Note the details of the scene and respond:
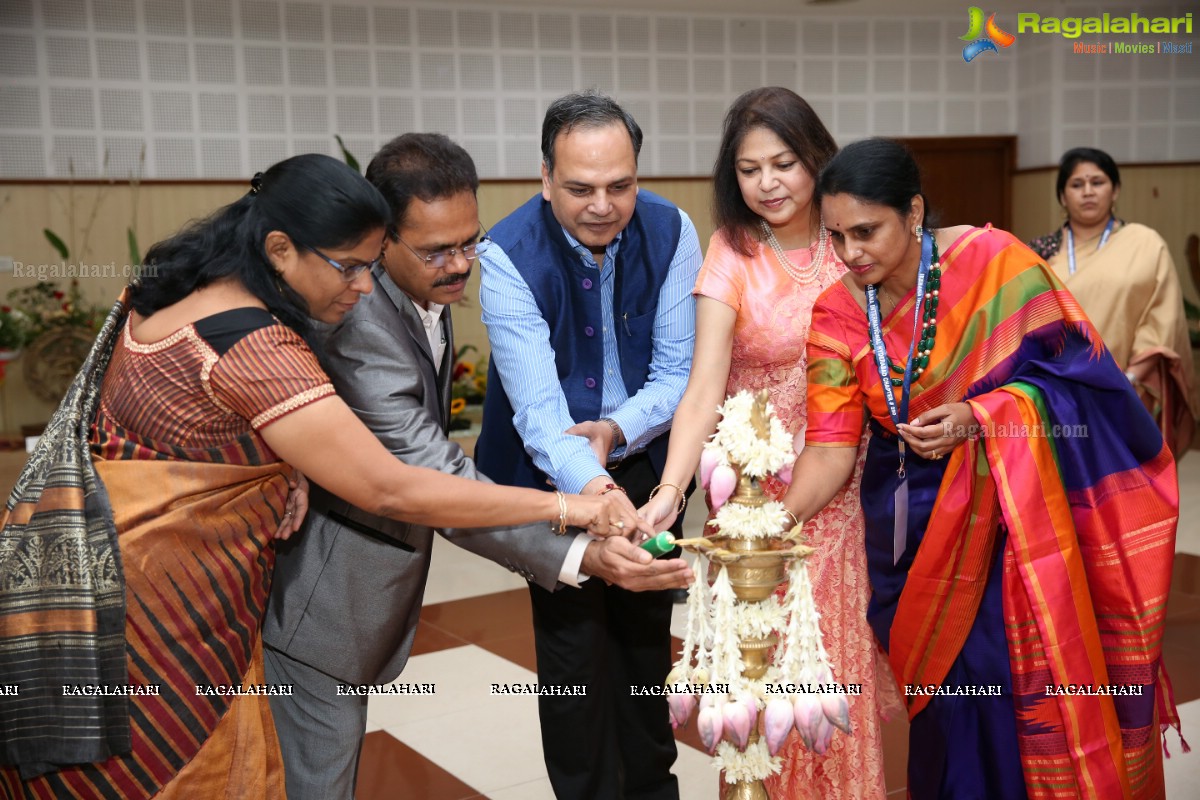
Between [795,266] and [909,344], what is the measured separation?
0.37 meters

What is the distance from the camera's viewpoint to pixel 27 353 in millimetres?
6852

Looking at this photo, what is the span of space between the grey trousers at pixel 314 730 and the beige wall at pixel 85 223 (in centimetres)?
630

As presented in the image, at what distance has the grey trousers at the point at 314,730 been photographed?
6.62ft

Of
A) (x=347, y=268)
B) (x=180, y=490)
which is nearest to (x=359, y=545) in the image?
(x=180, y=490)

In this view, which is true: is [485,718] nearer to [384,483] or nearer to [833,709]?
[384,483]

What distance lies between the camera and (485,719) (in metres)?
3.54

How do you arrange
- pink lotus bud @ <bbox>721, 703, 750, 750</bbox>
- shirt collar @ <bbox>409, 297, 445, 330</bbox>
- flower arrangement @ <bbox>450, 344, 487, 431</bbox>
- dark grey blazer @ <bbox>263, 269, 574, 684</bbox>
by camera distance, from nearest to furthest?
pink lotus bud @ <bbox>721, 703, 750, 750</bbox>
dark grey blazer @ <bbox>263, 269, 574, 684</bbox>
shirt collar @ <bbox>409, 297, 445, 330</bbox>
flower arrangement @ <bbox>450, 344, 487, 431</bbox>

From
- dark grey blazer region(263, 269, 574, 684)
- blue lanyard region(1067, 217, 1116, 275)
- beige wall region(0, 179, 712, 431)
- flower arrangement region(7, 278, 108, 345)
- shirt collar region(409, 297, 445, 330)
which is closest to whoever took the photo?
dark grey blazer region(263, 269, 574, 684)

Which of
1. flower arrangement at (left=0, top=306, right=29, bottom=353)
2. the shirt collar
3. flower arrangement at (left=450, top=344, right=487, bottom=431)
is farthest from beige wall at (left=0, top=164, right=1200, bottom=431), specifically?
the shirt collar

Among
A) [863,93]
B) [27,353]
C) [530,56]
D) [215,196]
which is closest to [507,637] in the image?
[27,353]

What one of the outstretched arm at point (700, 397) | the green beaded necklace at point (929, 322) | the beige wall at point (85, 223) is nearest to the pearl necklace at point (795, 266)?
the outstretched arm at point (700, 397)

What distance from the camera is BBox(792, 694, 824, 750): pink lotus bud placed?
5.29 feet

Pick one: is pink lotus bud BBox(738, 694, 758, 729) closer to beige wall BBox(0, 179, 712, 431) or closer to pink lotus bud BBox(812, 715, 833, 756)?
pink lotus bud BBox(812, 715, 833, 756)

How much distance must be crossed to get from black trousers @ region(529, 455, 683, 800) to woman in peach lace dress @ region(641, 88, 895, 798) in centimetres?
28
